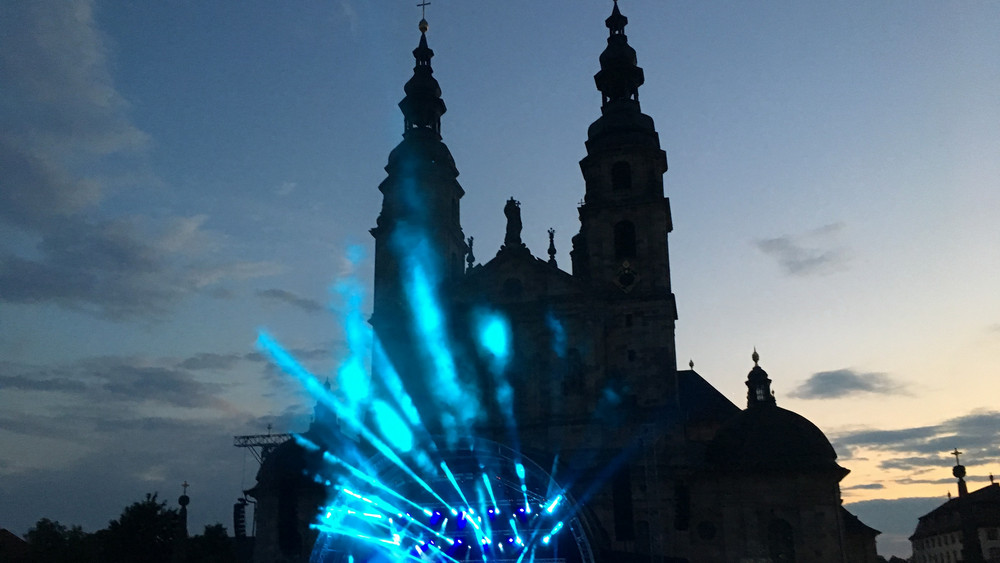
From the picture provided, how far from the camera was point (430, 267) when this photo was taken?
48.8 meters

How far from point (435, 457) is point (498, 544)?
4.85 metres

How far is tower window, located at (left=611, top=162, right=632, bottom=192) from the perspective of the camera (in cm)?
4762

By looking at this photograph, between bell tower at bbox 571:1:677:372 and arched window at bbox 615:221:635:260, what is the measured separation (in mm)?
37

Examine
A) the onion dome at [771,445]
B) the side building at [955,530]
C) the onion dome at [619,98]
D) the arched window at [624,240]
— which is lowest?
the side building at [955,530]

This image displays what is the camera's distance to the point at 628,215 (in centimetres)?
4675

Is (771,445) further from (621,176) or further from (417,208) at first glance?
Answer: (417,208)

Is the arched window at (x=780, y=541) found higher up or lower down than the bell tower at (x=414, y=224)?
lower down

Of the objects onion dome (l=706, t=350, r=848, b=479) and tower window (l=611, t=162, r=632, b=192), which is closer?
onion dome (l=706, t=350, r=848, b=479)

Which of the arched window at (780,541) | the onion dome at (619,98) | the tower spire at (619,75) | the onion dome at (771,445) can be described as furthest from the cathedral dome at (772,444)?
the tower spire at (619,75)

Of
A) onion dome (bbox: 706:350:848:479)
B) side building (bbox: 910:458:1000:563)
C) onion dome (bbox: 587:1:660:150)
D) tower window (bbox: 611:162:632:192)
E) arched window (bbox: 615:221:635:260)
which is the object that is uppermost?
onion dome (bbox: 587:1:660:150)

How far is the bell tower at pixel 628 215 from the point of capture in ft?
147

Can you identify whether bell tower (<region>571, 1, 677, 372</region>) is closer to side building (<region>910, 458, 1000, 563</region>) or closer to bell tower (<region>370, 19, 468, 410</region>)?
bell tower (<region>370, 19, 468, 410</region>)

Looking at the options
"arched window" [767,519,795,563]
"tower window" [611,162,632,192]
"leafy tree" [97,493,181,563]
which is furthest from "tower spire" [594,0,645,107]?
"leafy tree" [97,493,181,563]

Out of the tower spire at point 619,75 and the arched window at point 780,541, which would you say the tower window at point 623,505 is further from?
the tower spire at point 619,75
